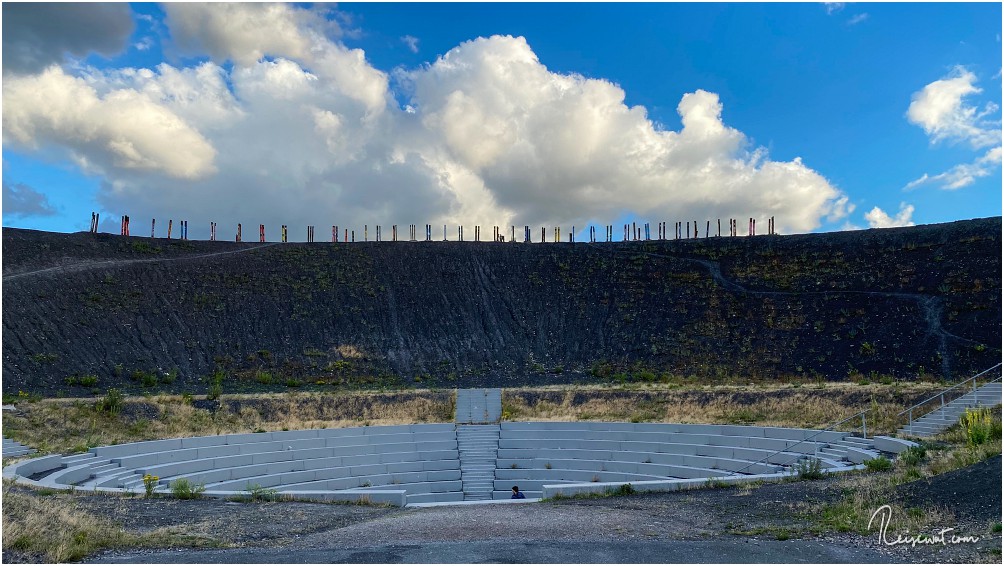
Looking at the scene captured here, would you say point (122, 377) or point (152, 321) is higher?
point (152, 321)

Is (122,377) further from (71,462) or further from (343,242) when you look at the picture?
(343,242)

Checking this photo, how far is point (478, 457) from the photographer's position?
2538 centimetres

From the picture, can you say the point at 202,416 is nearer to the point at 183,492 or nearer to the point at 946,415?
the point at 183,492

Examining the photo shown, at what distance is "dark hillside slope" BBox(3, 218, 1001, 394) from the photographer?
41.3 meters

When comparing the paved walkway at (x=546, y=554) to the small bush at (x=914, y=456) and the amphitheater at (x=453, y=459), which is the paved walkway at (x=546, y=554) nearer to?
the small bush at (x=914, y=456)

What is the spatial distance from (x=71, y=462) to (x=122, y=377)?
22.8 m

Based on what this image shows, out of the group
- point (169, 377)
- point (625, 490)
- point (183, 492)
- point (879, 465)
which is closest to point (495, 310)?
point (169, 377)

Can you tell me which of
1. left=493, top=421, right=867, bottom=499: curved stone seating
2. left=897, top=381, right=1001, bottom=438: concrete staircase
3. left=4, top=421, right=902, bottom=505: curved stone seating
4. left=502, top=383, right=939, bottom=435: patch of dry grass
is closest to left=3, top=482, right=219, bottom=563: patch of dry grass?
left=4, top=421, right=902, bottom=505: curved stone seating

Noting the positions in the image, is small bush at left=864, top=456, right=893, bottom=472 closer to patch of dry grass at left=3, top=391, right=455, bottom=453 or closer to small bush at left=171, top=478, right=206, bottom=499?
small bush at left=171, top=478, right=206, bottom=499

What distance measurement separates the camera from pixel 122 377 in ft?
132

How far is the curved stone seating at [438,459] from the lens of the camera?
19.7 meters

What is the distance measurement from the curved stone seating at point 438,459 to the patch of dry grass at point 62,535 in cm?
743

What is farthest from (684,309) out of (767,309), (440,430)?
(440,430)

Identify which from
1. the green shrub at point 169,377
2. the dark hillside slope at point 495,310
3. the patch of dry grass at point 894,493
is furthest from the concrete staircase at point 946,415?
Answer: the green shrub at point 169,377
